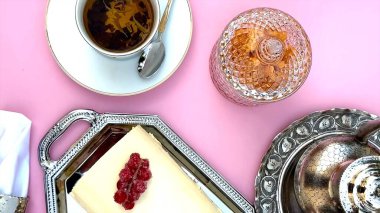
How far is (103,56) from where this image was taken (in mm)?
830

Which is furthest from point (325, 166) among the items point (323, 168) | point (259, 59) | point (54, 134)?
point (54, 134)

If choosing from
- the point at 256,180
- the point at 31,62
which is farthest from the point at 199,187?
the point at 31,62

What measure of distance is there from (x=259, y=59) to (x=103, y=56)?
0.23 meters

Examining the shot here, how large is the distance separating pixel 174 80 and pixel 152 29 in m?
0.11

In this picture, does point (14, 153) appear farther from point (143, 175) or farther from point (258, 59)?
point (258, 59)

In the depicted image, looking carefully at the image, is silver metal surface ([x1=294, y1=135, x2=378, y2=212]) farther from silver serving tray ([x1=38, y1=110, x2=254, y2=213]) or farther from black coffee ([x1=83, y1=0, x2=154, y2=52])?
black coffee ([x1=83, y1=0, x2=154, y2=52])

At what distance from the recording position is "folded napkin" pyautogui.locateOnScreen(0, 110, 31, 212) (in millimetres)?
816

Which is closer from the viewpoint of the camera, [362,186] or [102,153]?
[362,186]

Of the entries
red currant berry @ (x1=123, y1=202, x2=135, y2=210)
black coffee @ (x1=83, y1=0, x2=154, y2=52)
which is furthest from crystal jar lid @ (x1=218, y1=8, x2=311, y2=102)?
red currant berry @ (x1=123, y1=202, x2=135, y2=210)

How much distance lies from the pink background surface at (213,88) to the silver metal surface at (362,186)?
177mm

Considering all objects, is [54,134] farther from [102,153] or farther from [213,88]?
[213,88]

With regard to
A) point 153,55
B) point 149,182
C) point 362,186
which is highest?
point 153,55

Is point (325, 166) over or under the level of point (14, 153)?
under

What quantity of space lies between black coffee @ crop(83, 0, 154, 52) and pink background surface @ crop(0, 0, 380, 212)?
0.08 metres
